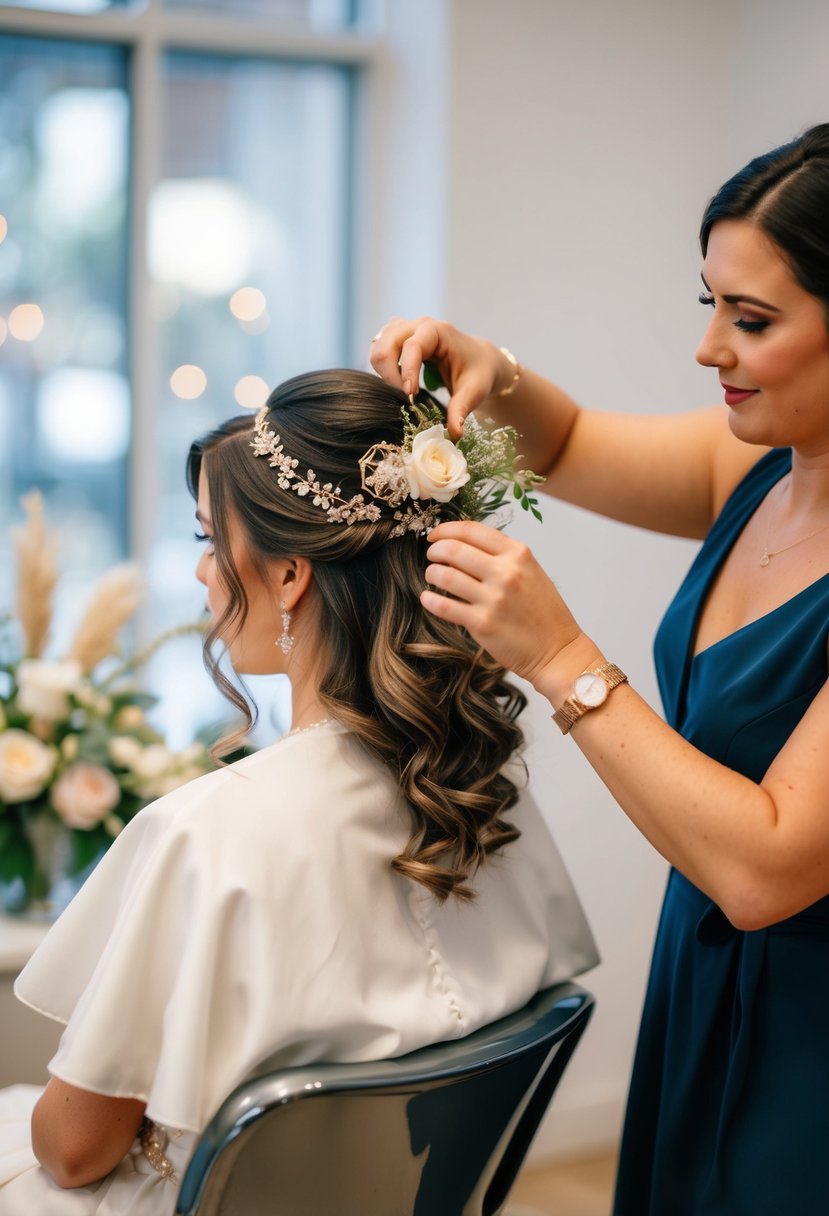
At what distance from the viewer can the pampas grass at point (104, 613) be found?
2262 millimetres

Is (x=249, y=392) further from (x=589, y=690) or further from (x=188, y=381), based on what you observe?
(x=589, y=690)

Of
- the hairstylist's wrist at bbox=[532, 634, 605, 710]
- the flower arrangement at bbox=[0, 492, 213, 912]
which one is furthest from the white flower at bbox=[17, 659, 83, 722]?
the hairstylist's wrist at bbox=[532, 634, 605, 710]

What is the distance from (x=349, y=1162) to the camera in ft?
3.73

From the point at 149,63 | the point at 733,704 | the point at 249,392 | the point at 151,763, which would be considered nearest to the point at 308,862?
the point at 733,704

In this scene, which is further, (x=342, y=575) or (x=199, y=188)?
(x=199, y=188)

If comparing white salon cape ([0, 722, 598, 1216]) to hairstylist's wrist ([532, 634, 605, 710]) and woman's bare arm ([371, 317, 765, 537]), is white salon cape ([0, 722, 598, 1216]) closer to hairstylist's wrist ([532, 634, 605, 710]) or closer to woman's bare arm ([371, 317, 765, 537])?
hairstylist's wrist ([532, 634, 605, 710])

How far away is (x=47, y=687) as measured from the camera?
220cm

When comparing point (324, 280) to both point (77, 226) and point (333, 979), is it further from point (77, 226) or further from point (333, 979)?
point (333, 979)

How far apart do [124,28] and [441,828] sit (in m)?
2.02

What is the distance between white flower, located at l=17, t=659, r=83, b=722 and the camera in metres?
2.20

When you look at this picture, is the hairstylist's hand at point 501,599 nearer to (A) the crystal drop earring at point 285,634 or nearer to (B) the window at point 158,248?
(A) the crystal drop earring at point 285,634

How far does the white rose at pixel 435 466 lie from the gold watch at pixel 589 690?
0.25 m

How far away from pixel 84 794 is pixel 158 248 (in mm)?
1277

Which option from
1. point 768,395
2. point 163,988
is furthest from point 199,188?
point 163,988
